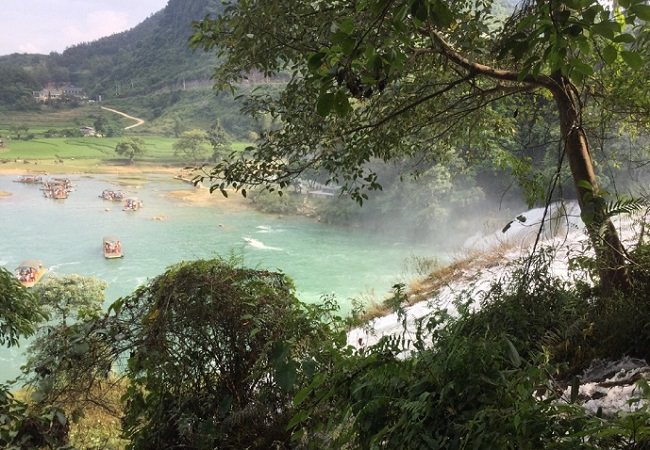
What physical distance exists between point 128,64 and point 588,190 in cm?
4348

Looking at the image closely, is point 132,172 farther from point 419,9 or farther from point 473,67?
point 419,9

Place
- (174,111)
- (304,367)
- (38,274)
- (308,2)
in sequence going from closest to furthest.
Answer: (304,367) → (308,2) → (38,274) → (174,111)

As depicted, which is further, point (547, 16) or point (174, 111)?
point (174, 111)

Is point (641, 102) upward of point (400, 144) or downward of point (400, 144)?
upward

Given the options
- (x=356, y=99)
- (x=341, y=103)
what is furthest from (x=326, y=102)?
(x=356, y=99)

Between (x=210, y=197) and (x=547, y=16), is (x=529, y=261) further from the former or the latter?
(x=210, y=197)

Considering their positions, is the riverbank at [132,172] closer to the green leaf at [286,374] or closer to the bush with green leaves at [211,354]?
the bush with green leaves at [211,354]

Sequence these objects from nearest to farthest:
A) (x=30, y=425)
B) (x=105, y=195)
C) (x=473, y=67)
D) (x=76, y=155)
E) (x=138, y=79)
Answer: (x=30, y=425) → (x=473, y=67) → (x=105, y=195) → (x=76, y=155) → (x=138, y=79)

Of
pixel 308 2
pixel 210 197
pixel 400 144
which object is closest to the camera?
pixel 308 2

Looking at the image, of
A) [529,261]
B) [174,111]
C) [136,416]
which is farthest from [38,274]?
[174,111]

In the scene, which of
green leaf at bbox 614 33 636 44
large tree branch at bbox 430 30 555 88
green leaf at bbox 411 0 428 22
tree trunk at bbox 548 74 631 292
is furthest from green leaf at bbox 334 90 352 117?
large tree branch at bbox 430 30 555 88

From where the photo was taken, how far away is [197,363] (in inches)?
76.9

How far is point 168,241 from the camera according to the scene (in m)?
19.9

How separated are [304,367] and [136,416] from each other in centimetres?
86
